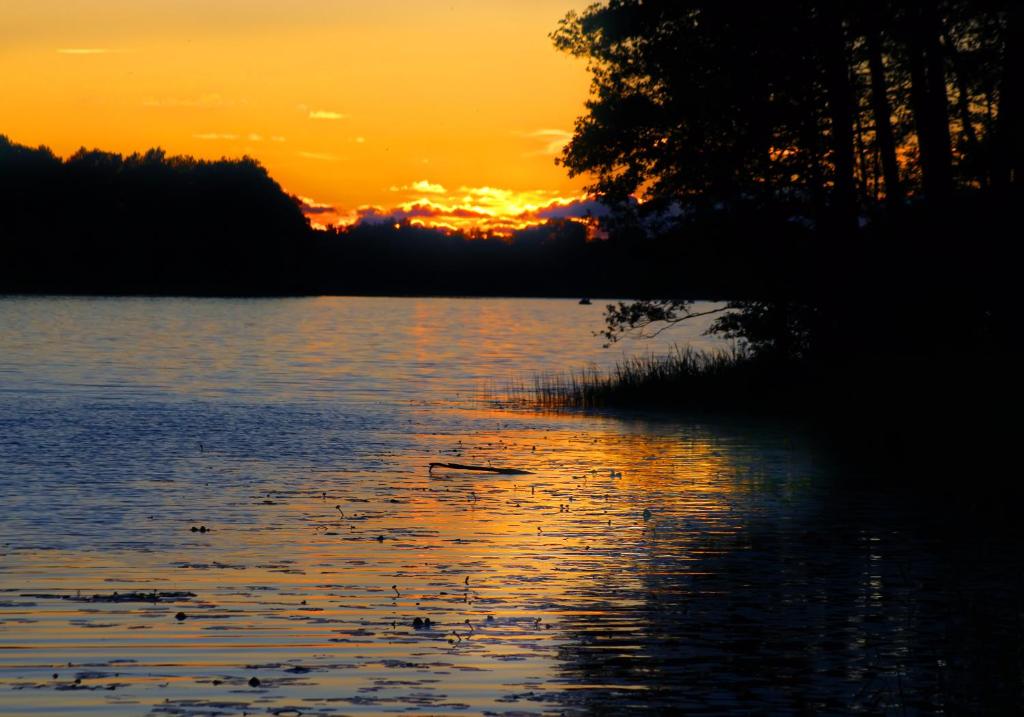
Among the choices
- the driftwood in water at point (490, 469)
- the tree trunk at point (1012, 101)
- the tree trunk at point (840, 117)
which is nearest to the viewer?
the driftwood in water at point (490, 469)

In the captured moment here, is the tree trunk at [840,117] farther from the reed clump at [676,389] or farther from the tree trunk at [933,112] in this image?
the reed clump at [676,389]

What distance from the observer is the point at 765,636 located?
11.0 meters

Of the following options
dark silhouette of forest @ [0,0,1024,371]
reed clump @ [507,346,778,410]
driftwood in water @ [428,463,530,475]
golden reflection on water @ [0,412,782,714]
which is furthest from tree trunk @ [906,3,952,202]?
driftwood in water @ [428,463,530,475]

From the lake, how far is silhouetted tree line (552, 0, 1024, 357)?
4.53 m

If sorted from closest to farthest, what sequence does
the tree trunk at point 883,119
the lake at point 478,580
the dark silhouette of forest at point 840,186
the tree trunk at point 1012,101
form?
the lake at point 478,580 < the tree trunk at point 1012,101 < the dark silhouette of forest at point 840,186 < the tree trunk at point 883,119

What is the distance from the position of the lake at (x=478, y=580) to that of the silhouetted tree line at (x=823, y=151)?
4.53 m

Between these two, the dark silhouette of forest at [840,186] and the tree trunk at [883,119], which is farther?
the tree trunk at [883,119]

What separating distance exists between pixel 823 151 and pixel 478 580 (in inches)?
906

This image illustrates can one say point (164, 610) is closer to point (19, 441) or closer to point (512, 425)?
point (19, 441)

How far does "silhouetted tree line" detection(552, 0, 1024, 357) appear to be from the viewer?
2658cm

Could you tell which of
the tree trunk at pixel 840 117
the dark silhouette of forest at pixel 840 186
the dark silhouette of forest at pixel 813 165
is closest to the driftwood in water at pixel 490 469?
the dark silhouette of forest at pixel 840 186

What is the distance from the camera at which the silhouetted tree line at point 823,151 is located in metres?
26.6

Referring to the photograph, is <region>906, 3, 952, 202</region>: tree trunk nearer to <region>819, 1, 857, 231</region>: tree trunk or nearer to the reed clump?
<region>819, 1, 857, 231</region>: tree trunk

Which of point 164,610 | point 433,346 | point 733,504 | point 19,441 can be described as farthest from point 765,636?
point 433,346
